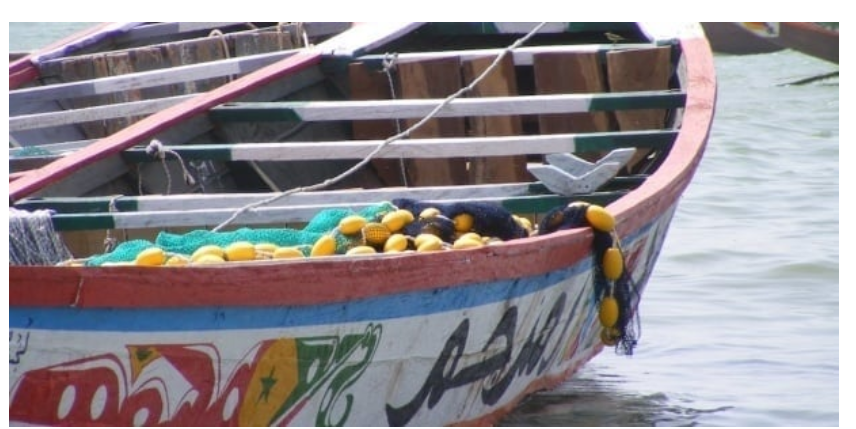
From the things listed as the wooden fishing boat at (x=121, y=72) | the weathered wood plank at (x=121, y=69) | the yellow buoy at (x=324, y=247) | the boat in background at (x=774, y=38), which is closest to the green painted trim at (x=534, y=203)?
the yellow buoy at (x=324, y=247)

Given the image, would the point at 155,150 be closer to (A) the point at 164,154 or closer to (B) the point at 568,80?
(A) the point at 164,154

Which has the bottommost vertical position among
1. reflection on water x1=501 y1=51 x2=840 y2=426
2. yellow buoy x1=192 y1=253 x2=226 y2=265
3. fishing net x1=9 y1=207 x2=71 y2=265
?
reflection on water x1=501 y1=51 x2=840 y2=426

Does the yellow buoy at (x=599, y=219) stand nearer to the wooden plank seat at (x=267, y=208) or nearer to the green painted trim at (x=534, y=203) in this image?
the wooden plank seat at (x=267, y=208)

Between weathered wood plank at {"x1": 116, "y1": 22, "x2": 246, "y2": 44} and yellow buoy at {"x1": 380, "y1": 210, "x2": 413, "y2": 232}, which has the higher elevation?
yellow buoy at {"x1": 380, "y1": 210, "x2": 413, "y2": 232}

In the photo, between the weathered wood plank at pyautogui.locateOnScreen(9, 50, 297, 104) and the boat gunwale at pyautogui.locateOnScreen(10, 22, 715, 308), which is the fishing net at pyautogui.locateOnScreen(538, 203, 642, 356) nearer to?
the boat gunwale at pyautogui.locateOnScreen(10, 22, 715, 308)

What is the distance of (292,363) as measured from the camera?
13.4ft

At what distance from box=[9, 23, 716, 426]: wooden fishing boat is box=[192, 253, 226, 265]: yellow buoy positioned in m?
0.02

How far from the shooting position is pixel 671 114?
21.9 feet

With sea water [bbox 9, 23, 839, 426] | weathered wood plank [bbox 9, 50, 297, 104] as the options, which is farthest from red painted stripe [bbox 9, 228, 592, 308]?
weathered wood plank [bbox 9, 50, 297, 104]

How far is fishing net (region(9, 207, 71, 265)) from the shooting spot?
13.3ft

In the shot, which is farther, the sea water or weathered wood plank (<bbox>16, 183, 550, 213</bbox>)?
the sea water

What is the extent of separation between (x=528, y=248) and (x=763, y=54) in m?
16.2

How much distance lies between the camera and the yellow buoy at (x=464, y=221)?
4.77 m
